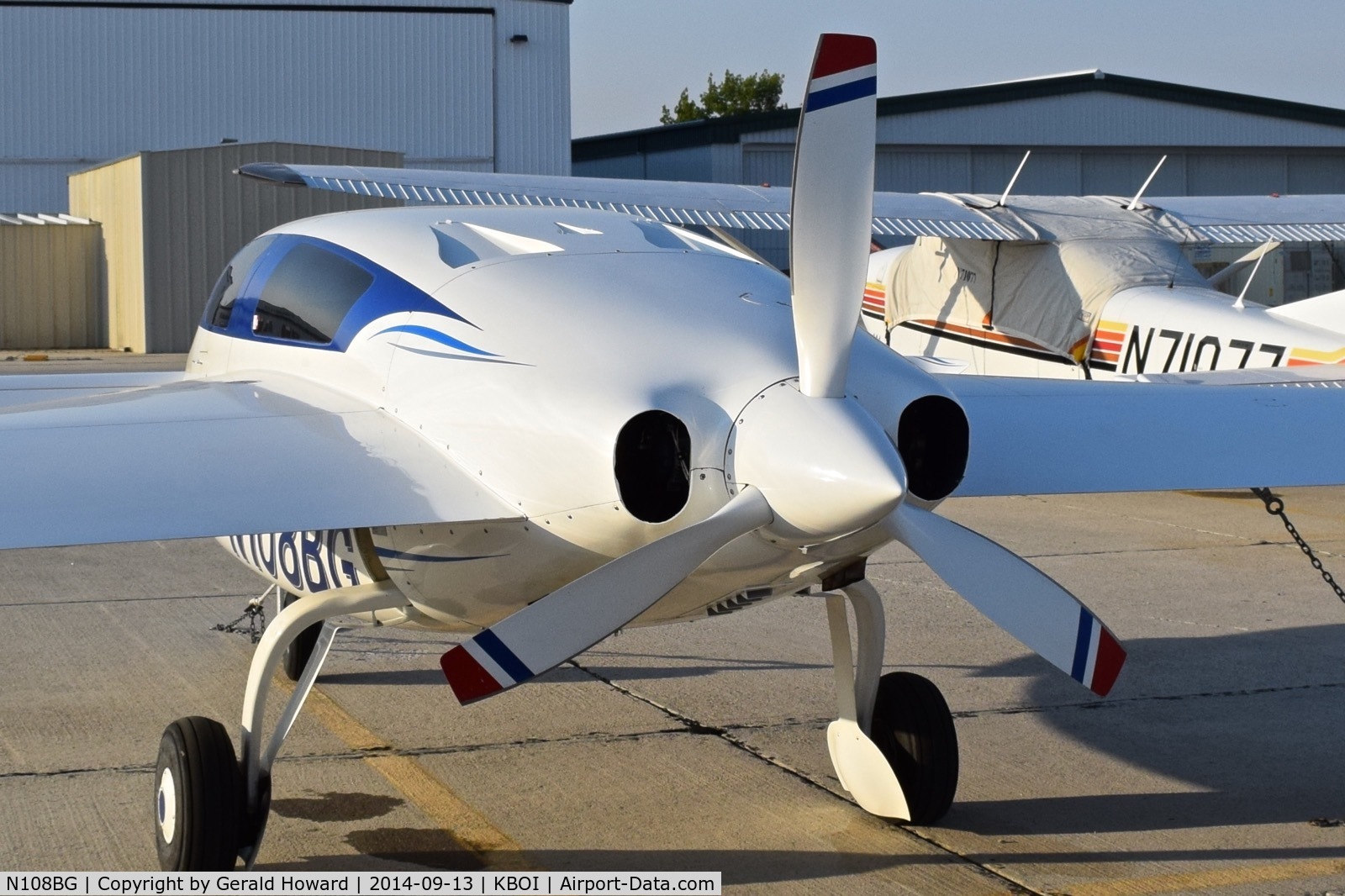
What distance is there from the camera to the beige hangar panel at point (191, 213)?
31688 millimetres

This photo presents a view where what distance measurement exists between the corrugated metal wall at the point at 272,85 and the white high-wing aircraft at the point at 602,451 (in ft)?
118

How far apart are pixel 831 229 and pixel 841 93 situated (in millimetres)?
348

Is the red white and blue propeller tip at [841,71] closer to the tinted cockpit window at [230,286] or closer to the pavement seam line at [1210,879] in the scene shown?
the pavement seam line at [1210,879]

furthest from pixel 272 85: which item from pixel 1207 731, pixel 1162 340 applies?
pixel 1207 731

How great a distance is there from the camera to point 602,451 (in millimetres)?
4078

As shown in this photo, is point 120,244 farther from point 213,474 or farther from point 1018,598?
point 1018,598

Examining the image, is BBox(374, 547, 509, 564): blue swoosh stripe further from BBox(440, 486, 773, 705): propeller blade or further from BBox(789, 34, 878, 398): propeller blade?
BBox(789, 34, 878, 398): propeller blade

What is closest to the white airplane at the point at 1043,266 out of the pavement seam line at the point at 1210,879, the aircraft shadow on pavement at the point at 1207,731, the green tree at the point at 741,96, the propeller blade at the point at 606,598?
the aircraft shadow on pavement at the point at 1207,731

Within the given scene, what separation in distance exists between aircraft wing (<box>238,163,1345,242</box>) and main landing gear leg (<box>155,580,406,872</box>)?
878cm

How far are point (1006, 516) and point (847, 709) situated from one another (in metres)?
7.84

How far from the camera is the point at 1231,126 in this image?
40312mm

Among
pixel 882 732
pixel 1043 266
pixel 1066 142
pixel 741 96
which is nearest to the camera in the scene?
pixel 882 732

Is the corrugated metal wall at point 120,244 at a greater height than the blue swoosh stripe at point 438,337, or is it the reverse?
the corrugated metal wall at point 120,244
